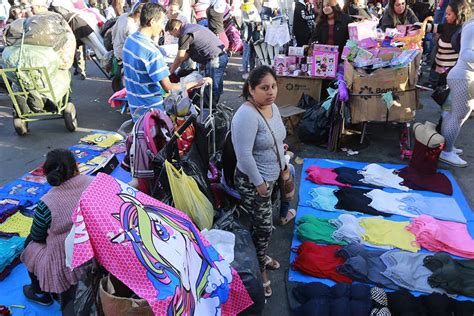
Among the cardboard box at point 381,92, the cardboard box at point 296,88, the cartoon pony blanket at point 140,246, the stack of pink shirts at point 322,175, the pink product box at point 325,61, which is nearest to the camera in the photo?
the cartoon pony blanket at point 140,246

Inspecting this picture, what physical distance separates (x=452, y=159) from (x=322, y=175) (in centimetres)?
185

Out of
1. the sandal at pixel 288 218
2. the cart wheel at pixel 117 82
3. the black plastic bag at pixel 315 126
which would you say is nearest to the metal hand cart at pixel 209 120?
the sandal at pixel 288 218

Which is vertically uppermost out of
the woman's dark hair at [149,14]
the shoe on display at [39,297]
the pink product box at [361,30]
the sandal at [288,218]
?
the woman's dark hair at [149,14]

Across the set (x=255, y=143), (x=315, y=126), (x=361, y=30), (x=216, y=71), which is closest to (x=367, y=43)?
(x=361, y=30)

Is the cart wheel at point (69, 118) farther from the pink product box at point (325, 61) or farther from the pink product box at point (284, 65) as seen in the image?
the pink product box at point (325, 61)

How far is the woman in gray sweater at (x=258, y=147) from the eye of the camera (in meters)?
2.84

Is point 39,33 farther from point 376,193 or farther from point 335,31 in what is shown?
point 376,193

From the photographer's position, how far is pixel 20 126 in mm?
6480

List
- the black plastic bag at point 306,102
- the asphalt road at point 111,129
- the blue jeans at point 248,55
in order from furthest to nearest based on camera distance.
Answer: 1. the blue jeans at point 248,55
2. the black plastic bag at point 306,102
3. the asphalt road at point 111,129

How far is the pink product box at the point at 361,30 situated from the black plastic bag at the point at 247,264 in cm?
420

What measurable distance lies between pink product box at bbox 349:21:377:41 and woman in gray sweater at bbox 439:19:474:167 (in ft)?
5.32

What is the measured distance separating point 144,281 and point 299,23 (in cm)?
742

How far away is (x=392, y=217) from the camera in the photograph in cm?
436

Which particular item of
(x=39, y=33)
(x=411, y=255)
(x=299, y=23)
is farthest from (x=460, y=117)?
(x=39, y=33)
